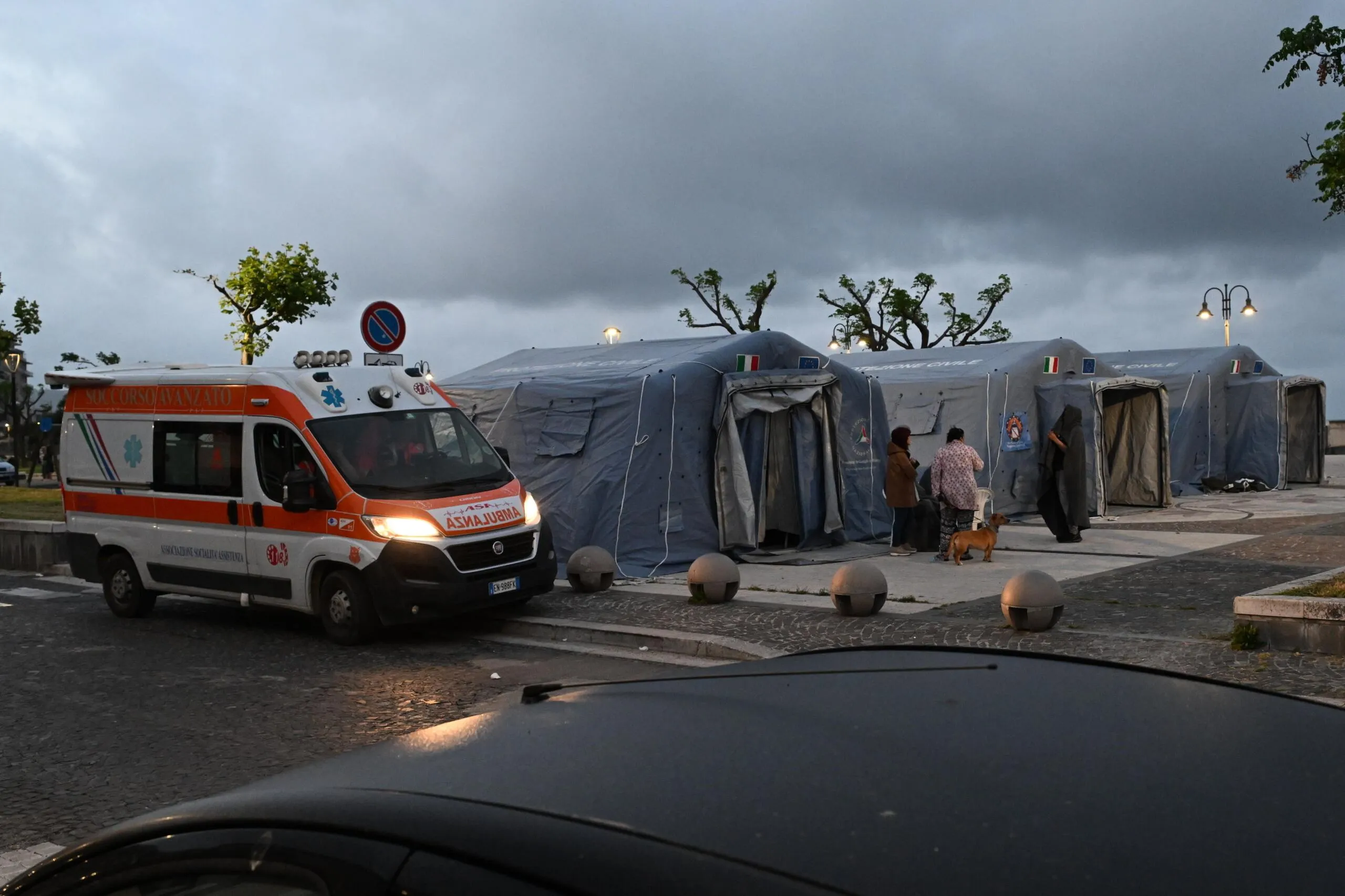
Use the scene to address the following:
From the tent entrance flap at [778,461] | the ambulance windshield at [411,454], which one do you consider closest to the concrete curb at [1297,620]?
the ambulance windshield at [411,454]

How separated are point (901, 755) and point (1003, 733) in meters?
0.23

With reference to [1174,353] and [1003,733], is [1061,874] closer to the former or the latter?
[1003,733]

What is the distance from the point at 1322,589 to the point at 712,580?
5.24 m

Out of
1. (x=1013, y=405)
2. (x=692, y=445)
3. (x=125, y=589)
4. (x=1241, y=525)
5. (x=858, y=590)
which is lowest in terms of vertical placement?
(x=125, y=589)

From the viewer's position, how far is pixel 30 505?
2414 cm

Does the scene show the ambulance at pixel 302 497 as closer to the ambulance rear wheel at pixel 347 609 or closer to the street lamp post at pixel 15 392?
the ambulance rear wheel at pixel 347 609

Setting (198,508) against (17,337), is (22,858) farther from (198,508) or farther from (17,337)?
(17,337)

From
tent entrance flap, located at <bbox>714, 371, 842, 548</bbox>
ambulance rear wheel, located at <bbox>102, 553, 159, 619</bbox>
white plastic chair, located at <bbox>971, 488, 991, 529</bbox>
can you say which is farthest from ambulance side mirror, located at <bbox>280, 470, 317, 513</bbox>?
white plastic chair, located at <bbox>971, 488, 991, 529</bbox>

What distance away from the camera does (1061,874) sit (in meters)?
1.41

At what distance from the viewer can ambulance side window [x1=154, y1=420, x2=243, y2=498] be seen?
452 inches

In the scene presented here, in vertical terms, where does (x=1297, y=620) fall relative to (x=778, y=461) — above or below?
below

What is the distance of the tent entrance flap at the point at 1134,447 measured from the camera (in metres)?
24.0

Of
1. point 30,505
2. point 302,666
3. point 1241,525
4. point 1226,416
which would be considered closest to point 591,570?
point 302,666

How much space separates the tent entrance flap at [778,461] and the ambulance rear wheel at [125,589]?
679cm
